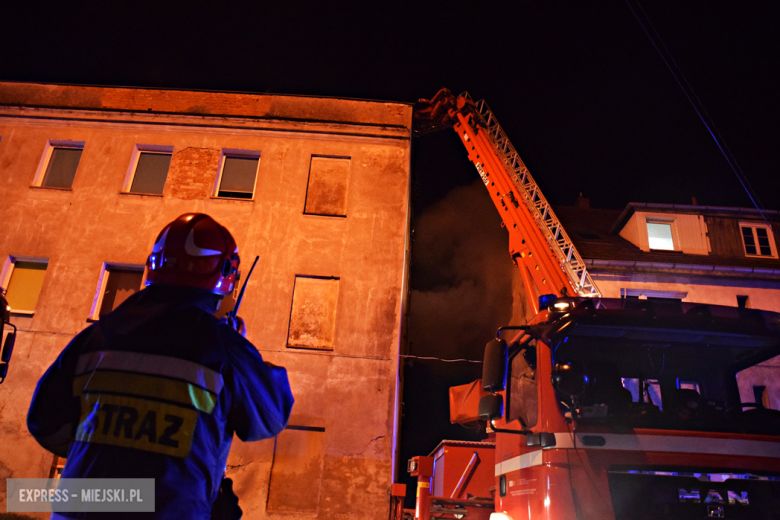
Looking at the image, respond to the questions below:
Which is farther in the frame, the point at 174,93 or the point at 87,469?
the point at 174,93

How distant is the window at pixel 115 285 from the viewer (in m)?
11.0

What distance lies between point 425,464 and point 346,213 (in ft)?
20.8

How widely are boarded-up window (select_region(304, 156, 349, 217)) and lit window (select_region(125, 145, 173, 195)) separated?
12.3ft

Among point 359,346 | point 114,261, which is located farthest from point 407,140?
point 114,261

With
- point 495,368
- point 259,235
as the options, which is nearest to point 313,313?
point 259,235

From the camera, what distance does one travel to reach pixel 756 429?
3.84 meters

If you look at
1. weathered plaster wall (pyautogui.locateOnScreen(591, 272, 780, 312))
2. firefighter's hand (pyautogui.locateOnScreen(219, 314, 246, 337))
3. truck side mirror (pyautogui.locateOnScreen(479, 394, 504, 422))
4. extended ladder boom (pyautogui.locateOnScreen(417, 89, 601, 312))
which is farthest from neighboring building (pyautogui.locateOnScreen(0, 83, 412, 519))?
firefighter's hand (pyautogui.locateOnScreen(219, 314, 246, 337))

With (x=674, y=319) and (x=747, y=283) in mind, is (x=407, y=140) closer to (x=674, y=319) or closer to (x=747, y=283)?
(x=674, y=319)

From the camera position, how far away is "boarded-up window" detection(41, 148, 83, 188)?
488 inches

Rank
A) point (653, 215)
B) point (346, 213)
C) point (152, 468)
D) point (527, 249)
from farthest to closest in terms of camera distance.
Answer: point (653, 215) < point (346, 213) < point (527, 249) < point (152, 468)

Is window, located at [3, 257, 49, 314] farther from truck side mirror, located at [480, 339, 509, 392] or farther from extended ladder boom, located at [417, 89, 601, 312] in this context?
truck side mirror, located at [480, 339, 509, 392]

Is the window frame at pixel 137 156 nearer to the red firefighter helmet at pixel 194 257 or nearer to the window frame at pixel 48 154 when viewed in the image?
the window frame at pixel 48 154

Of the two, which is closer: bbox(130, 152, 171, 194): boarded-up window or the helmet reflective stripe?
the helmet reflective stripe

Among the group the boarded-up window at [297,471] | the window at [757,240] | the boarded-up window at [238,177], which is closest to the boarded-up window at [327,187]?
the boarded-up window at [238,177]
